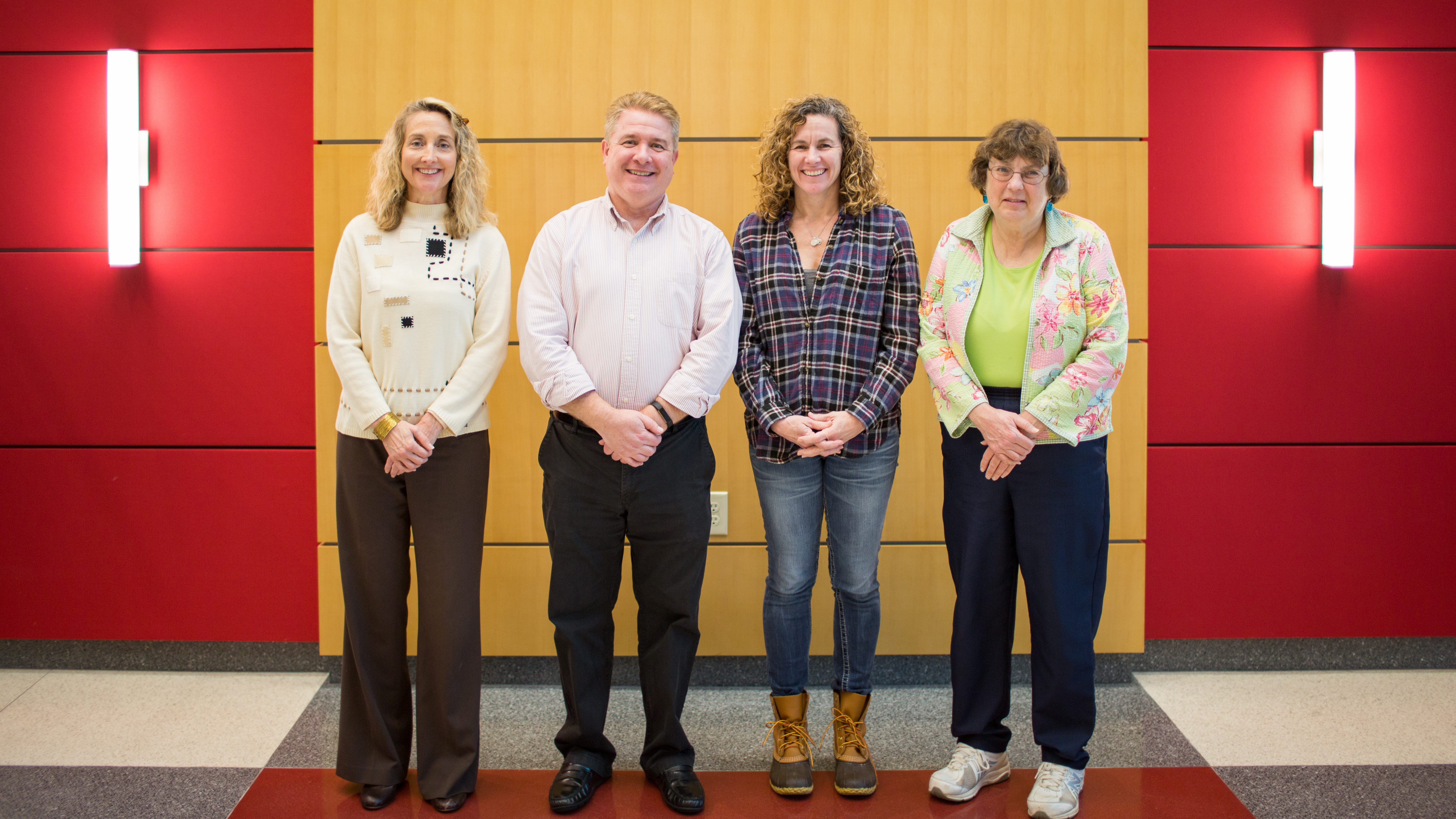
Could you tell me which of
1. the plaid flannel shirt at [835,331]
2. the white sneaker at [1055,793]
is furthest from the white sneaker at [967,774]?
the plaid flannel shirt at [835,331]

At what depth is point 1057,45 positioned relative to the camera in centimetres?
297

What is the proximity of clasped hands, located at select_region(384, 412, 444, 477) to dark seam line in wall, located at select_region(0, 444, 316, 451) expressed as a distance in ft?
3.95

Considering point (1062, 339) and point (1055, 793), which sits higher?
point (1062, 339)

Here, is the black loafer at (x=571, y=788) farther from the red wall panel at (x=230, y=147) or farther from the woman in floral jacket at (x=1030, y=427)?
the red wall panel at (x=230, y=147)

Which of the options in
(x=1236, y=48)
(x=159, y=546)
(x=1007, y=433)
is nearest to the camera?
(x=1007, y=433)

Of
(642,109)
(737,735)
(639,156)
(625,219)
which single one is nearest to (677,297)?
(625,219)

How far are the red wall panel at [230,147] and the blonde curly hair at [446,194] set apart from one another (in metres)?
1.02

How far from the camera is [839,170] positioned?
2.30 m

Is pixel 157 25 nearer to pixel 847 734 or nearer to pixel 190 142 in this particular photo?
pixel 190 142

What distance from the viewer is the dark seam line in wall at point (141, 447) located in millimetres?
3164

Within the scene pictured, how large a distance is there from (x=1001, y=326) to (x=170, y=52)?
2.98 meters

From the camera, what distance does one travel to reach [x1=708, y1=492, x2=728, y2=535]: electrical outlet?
3.04 meters

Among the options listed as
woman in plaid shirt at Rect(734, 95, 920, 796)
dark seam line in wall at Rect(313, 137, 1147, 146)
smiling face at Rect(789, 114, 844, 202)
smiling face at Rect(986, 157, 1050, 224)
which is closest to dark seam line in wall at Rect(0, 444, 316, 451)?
dark seam line in wall at Rect(313, 137, 1147, 146)

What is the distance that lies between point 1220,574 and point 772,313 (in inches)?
81.4
